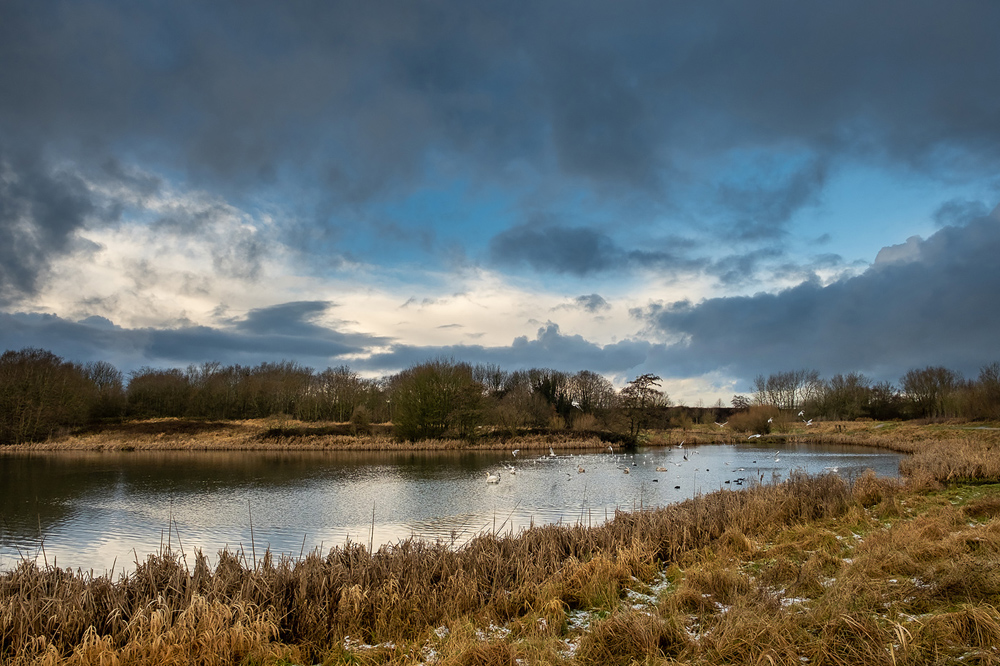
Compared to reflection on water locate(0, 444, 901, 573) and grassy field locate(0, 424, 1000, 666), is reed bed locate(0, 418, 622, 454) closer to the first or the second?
reflection on water locate(0, 444, 901, 573)

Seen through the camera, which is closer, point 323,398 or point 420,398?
point 420,398

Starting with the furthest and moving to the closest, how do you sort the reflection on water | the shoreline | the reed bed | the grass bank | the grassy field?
the reed bed
the grass bank
the shoreline
the reflection on water
the grassy field

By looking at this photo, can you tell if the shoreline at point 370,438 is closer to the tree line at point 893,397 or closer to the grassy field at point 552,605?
the tree line at point 893,397

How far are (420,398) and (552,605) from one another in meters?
39.0

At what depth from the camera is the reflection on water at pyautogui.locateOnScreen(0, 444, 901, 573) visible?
13.1m

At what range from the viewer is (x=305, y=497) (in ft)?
65.6

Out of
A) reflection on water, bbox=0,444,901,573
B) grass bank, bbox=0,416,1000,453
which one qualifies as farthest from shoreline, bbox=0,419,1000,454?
reflection on water, bbox=0,444,901,573

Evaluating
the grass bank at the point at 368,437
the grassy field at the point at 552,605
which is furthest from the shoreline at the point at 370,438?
the grassy field at the point at 552,605

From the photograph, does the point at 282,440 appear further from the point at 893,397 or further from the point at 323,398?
the point at 893,397

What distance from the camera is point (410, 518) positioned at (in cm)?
1587

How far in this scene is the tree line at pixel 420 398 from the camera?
45.3 m

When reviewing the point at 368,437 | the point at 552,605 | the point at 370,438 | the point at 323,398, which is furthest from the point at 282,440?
the point at 552,605

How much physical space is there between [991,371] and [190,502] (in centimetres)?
6409

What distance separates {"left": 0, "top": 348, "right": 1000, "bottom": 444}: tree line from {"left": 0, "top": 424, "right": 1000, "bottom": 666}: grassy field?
3678cm
